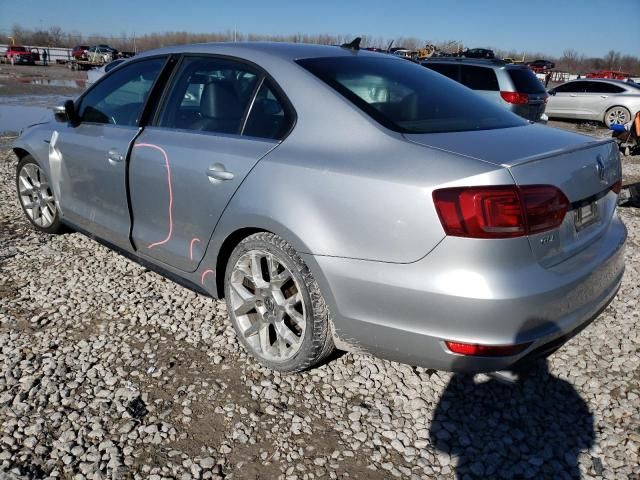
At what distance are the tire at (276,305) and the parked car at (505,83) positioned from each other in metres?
8.78

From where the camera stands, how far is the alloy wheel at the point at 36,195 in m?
4.39

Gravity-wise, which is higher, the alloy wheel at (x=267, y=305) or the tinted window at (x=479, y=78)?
the tinted window at (x=479, y=78)

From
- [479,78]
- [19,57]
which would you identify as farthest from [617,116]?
[19,57]

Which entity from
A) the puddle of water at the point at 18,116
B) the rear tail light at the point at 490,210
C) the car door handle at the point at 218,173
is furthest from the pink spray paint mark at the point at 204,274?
the puddle of water at the point at 18,116

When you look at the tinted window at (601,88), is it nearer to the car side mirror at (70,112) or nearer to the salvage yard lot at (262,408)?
the salvage yard lot at (262,408)

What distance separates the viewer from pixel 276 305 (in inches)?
104

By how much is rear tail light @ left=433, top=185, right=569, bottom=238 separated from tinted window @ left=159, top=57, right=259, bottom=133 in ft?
4.30

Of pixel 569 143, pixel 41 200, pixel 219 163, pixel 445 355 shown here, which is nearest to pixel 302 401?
pixel 445 355

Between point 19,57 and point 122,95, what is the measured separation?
41112mm

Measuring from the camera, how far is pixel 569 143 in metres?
2.35

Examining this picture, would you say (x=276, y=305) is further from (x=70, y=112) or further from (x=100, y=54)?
(x=100, y=54)

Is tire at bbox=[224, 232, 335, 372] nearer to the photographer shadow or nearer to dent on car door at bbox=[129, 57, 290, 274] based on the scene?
dent on car door at bbox=[129, 57, 290, 274]

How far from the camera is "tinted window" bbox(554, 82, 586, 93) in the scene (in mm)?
15502

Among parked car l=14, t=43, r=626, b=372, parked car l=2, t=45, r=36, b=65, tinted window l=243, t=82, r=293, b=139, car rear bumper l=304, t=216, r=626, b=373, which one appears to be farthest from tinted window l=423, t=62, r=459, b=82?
parked car l=2, t=45, r=36, b=65
